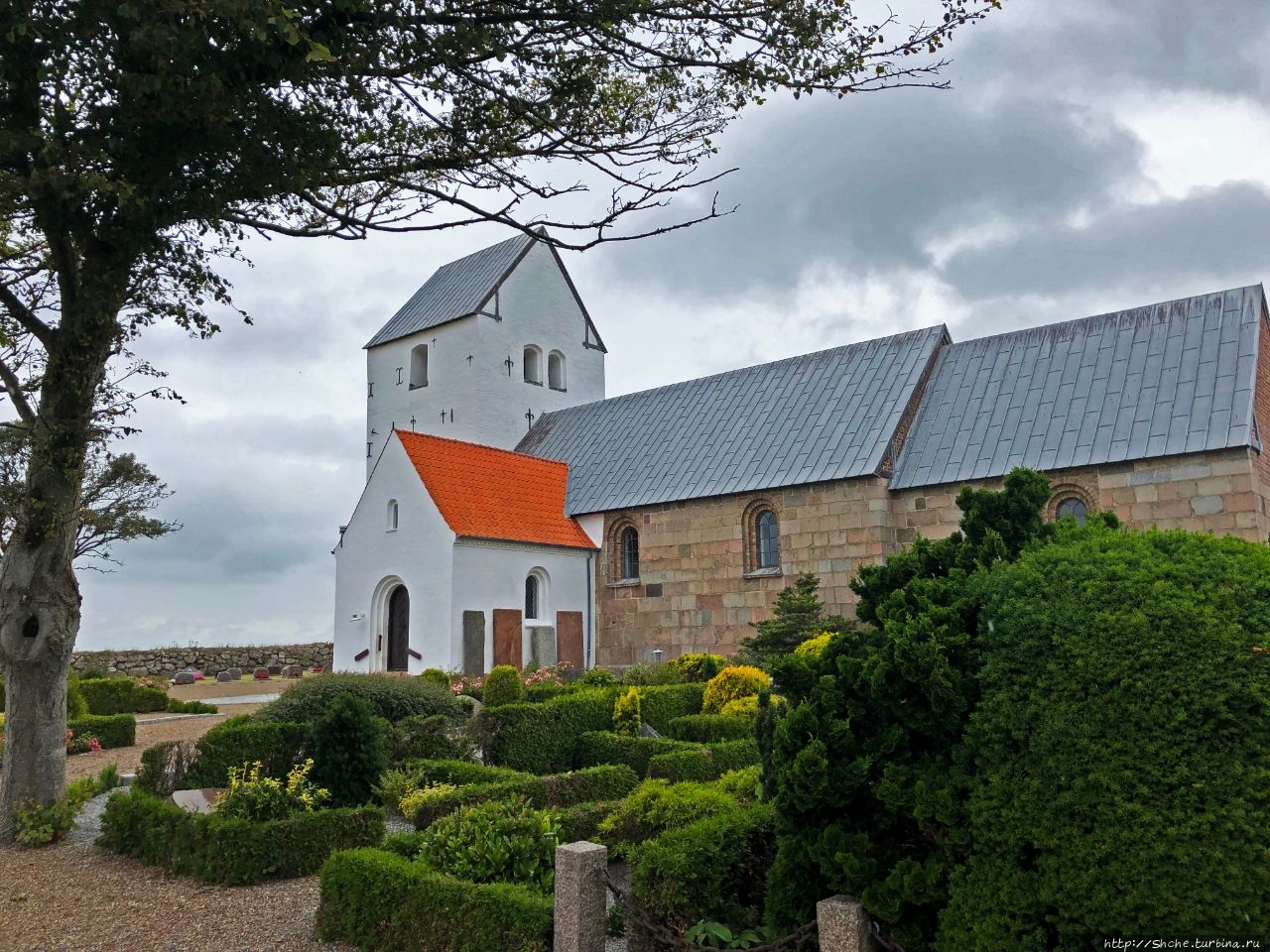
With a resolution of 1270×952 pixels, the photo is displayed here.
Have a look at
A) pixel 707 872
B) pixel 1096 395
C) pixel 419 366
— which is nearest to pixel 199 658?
pixel 419 366

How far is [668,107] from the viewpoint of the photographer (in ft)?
21.7

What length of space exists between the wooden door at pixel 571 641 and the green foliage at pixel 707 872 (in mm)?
13092

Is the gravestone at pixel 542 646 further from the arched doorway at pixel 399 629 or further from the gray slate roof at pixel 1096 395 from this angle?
the gray slate roof at pixel 1096 395

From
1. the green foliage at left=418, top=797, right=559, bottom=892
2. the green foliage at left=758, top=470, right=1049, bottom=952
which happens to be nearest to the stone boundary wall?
the green foliage at left=418, top=797, right=559, bottom=892

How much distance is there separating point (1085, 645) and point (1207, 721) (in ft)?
1.36

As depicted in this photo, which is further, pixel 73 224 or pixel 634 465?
pixel 634 465

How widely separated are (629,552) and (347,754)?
38.4 feet

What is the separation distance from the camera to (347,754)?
24.0 ft

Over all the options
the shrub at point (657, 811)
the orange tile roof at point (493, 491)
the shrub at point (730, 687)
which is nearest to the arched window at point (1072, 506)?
the shrub at point (730, 687)

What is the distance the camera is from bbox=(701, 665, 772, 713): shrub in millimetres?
10867

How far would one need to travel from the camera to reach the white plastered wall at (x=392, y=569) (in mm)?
16234

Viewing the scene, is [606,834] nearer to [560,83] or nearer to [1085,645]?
[1085,645]

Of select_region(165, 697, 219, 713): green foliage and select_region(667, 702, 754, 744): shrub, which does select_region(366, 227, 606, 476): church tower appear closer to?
select_region(165, 697, 219, 713): green foliage

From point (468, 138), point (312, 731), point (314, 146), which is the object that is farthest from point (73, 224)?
point (312, 731)
